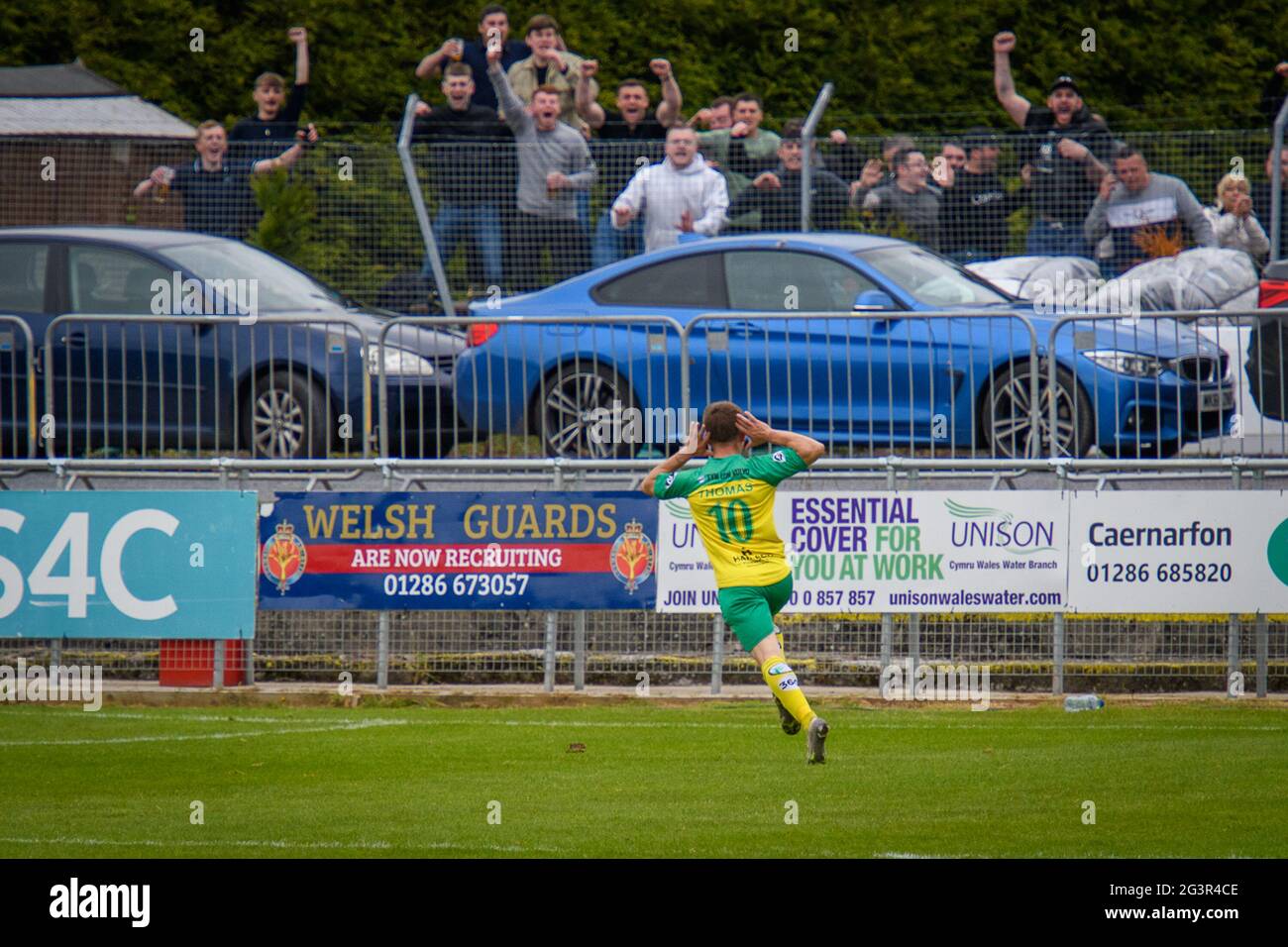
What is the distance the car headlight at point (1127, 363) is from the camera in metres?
14.2

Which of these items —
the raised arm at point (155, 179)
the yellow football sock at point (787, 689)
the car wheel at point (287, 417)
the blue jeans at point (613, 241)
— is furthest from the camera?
the raised arm at point (155, 179)

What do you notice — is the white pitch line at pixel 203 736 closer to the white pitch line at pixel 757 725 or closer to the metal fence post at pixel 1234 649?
the white pitch line at pixel 757 725

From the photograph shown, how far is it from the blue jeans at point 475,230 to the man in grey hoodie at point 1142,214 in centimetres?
556

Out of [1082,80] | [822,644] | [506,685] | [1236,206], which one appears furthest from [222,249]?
[1082,80]

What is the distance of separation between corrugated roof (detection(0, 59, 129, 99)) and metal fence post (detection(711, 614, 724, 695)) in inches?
450

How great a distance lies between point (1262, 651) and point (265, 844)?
24.4 ft

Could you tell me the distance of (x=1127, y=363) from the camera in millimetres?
14195

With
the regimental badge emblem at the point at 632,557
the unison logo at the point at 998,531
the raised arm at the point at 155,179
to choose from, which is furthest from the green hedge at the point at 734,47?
the unison logo at the point at 998,531

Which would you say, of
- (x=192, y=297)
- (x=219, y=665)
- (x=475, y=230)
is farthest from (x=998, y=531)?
(x=475, y=230)

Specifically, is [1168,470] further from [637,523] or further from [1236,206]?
[1236,206]

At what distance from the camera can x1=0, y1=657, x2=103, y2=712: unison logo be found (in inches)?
546

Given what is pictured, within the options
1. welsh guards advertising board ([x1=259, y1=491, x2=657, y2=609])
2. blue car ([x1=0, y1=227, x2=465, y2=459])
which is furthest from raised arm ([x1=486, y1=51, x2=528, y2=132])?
welsh guards advertising board ([x1=259, y1=491, x2=657, y2=609])

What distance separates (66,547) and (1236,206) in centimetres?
1073

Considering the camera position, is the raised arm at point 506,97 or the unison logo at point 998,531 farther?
the raised arm at point 506,97
